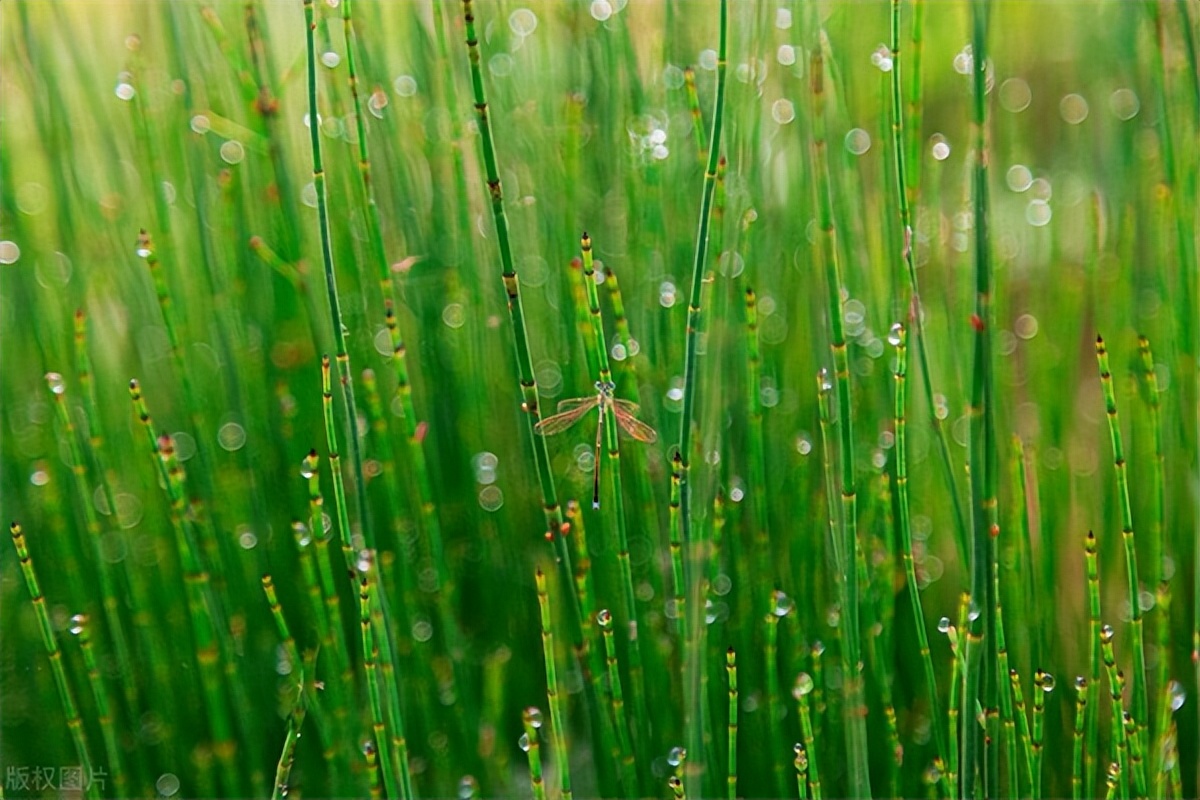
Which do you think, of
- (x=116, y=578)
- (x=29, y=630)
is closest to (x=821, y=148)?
(x=116, y=578)

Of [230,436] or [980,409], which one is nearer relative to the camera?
[980,409]

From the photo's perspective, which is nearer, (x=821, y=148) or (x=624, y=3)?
(x=821, y=148)

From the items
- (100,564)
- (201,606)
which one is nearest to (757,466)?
(201,606)

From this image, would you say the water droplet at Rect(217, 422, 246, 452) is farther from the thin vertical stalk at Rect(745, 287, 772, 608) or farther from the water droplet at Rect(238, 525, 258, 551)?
the thin vertical stalk at Rect(745, 287, 772, 608)

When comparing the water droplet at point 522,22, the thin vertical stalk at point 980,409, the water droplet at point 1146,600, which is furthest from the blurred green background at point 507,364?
the thin vertical stalk at point 980,409

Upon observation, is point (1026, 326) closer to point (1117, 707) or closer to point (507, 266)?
point (1117, 707)

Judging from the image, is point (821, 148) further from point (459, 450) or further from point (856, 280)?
point (459, 450)
